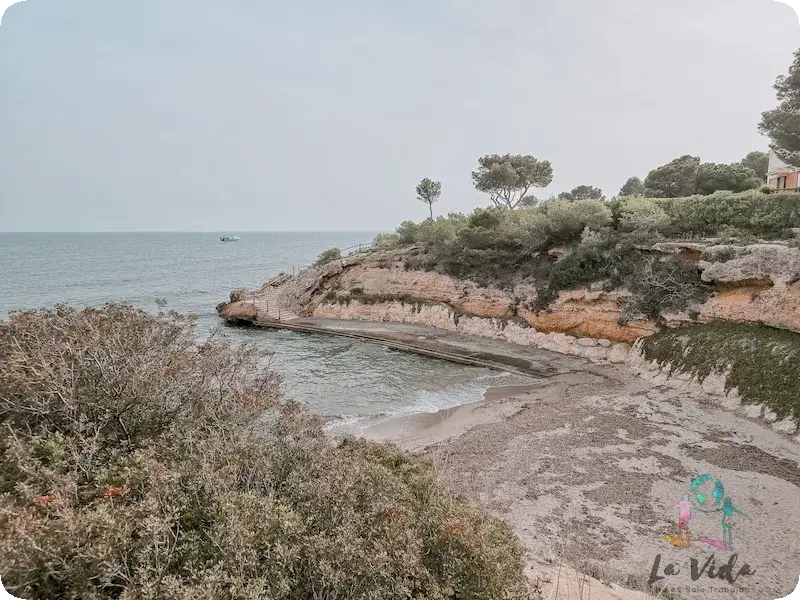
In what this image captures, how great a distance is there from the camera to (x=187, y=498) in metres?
5.52

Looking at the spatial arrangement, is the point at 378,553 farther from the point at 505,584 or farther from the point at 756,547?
the point at 756,547

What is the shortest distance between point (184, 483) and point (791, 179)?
36345mm

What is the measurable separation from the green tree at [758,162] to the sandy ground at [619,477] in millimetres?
38929

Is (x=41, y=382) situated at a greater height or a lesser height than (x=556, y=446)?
greater

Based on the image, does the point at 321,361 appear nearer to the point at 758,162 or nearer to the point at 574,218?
the point at 574,218

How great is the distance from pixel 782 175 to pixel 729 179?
570cm

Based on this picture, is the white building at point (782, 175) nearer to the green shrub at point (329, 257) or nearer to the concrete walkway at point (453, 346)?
the concrete walkway at point (453, 346)

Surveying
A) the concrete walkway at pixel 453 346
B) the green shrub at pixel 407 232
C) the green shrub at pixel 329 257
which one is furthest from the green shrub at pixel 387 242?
the concrete walkway at pixel 453 346

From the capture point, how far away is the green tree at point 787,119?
77.2 feet

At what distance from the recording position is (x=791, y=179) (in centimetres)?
2831

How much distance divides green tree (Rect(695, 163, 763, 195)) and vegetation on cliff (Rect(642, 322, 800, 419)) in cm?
2105

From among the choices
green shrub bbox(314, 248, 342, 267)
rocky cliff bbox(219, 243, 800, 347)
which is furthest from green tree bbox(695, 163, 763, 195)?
green shrub bbox(314, 248, 342, 267)

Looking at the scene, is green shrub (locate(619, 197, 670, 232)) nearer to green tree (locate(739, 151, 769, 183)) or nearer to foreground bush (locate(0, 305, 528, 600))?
foreground bush (locate(0, 305, 528, 600))

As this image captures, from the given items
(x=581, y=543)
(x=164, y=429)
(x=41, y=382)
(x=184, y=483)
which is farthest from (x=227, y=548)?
(x=581, y=543)
